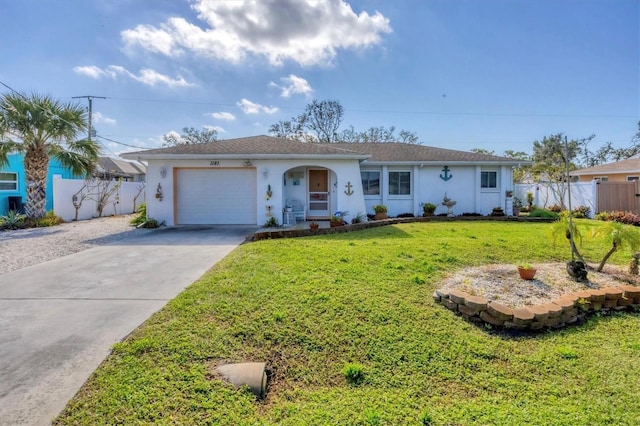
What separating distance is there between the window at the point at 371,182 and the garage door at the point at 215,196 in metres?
5.53

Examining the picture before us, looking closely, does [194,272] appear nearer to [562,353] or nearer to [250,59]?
[562,353]

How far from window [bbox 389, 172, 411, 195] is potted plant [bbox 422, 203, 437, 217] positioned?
3.52 ft

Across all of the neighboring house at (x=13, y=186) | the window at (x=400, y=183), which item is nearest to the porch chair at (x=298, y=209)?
the window at (x=400, y=183)

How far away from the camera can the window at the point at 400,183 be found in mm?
15930

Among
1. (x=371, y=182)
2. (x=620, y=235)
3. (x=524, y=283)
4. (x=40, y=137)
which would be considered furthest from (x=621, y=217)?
(x=40, y=137)

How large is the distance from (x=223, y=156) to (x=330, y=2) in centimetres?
699

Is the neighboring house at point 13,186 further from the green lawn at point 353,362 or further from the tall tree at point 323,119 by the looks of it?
the tall tree at point 323,119

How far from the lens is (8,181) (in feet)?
53.1

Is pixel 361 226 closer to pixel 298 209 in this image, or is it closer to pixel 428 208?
pixel 298 209

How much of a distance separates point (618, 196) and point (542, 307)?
16.8 meters

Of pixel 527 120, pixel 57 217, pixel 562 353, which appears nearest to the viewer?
pixel 562 353

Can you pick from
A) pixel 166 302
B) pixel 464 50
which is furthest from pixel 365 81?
pixel 166 302

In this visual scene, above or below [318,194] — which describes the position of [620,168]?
above

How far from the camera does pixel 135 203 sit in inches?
838
